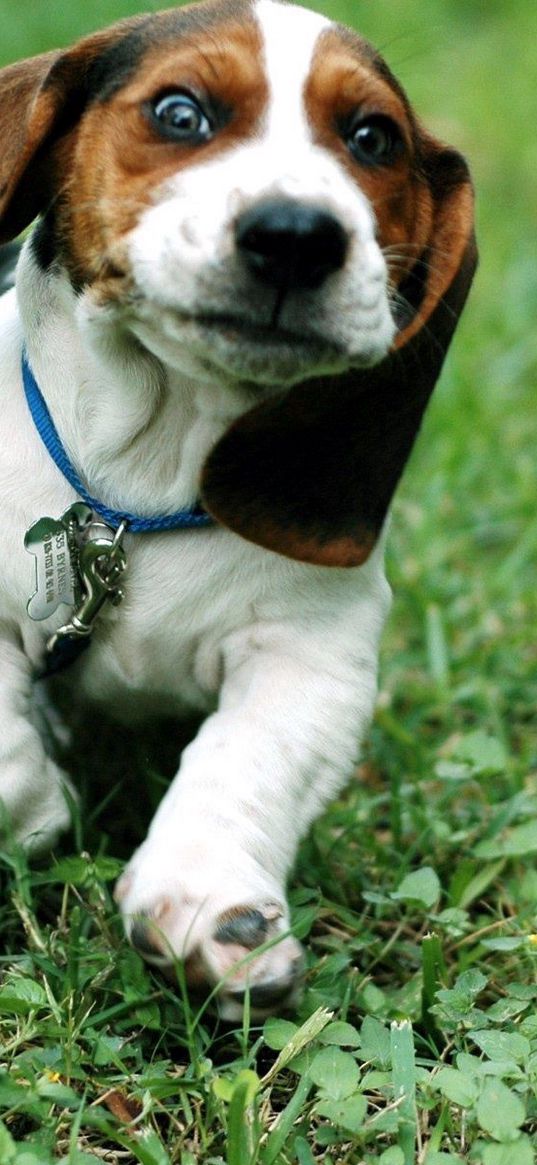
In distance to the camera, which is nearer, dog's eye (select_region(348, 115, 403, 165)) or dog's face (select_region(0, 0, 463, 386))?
dog's face (select_region(0, 0, 463, 386))

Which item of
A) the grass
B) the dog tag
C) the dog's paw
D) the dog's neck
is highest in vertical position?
the dog's neck

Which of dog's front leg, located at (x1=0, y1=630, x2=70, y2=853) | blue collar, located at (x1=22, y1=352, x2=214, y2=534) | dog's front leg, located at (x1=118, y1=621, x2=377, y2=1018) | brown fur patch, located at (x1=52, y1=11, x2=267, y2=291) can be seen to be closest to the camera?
dog's front leg, located at (x1=118, y1=621, x2=377, y2=1018)

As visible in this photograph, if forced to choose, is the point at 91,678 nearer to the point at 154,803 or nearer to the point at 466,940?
the point at 154,803

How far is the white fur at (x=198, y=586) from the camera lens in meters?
3.26

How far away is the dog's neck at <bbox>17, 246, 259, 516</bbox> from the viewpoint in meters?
→ 3.78

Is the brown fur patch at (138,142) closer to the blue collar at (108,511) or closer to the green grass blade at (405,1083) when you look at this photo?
the blue collar at (108,511)

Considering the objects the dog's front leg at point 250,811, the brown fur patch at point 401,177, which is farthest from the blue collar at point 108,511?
the brown fur patch at point 401,177

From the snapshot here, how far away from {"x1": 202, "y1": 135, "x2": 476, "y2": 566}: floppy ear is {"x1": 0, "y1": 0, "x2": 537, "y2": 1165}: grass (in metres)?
0.84

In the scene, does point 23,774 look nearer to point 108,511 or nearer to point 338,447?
point 108,511

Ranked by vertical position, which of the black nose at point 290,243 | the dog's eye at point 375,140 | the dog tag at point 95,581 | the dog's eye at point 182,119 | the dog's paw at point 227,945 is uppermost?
the dog's eye at point 182,119

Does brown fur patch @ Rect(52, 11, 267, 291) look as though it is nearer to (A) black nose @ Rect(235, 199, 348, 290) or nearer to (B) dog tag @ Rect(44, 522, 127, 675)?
(A) black nose @ Rect(235, 199, 348, 290)

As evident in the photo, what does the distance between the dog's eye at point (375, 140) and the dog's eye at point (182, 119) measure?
35 cm

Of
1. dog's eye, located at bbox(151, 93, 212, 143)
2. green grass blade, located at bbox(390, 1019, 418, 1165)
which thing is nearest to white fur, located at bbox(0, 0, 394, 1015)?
dog's eye, located at bbox(151, 93, 212, 143)

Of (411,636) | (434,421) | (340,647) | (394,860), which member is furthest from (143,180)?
(434,421)
